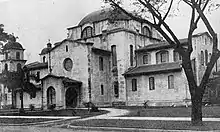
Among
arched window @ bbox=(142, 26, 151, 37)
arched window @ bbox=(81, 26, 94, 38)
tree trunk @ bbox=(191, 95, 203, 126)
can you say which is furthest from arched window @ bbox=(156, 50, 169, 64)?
tree trunk @ bbox=(191, 95, 203, 126)

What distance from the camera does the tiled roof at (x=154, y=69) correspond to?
1436 inches

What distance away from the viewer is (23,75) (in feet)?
108

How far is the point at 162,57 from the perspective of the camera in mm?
40500

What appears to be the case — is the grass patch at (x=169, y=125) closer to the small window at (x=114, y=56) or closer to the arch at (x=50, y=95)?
the arch at (x=50, y=95)

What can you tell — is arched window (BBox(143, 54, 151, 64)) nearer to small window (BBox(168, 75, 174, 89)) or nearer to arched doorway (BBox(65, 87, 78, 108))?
small window (BBox(168, 75, 174, 89))

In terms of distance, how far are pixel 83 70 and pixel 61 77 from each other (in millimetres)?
2730

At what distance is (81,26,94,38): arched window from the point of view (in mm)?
45466

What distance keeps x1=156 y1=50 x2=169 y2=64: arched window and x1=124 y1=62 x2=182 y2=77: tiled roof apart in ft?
3.03

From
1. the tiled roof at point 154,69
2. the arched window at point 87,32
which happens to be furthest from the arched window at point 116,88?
the arched window at point 87,32

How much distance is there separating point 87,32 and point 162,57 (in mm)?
11445

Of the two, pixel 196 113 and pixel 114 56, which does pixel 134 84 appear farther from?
pixel 196 113

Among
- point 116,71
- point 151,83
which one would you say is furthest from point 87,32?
point 151,83

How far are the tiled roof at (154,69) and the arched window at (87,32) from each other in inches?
326

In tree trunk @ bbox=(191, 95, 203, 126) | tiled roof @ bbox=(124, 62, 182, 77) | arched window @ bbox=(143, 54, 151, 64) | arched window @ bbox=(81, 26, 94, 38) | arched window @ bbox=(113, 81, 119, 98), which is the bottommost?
tree trunk @ bbox=(191, 95, 203, 126)
